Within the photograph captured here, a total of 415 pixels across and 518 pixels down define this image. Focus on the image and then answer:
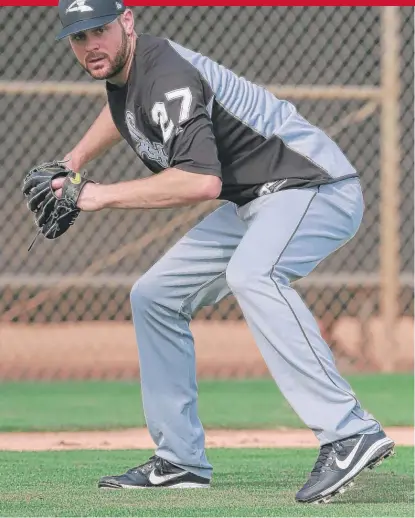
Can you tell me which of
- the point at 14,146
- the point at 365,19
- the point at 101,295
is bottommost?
the point at 101,295

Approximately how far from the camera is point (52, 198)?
4918mm

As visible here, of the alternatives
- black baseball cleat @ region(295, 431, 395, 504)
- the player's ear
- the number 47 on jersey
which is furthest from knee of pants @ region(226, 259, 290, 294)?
the player's ear

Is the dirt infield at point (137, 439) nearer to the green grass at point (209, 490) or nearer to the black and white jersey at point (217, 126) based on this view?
the green grass at point (209, 490)

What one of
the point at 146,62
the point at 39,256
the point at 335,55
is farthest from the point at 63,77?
the point at 146,62

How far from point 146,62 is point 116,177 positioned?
5684 mm

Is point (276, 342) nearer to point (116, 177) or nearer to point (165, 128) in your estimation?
point (165, 128)

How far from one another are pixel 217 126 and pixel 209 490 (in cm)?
142

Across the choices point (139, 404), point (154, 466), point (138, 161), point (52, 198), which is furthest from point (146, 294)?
point (138, 161)

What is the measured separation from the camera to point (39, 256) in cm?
1062

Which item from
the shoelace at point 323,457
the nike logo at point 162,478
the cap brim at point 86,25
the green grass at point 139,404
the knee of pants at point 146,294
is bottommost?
the green grass at point 139,404

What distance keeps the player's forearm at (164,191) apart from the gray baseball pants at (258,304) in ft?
0.99

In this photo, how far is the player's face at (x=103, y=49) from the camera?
4.80m

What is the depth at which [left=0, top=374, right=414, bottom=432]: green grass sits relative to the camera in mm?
7410

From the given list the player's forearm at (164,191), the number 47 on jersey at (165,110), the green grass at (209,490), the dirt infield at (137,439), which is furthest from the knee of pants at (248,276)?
the dirt infield at (137,439)
